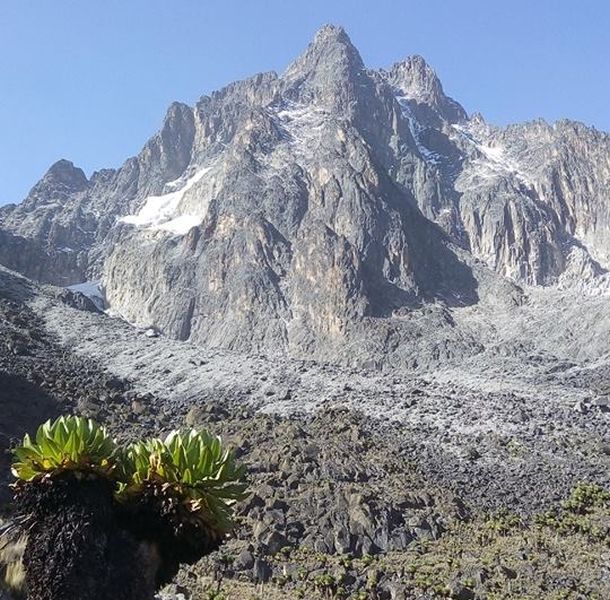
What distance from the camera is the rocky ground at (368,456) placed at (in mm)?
27234

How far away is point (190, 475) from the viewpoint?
8.00 m

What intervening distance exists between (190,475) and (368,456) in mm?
34202

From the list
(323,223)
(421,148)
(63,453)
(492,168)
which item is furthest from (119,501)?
(421,148)

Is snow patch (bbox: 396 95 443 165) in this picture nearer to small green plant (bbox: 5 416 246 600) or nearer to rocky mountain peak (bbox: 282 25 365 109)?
rocky mountain peak (bbox: 282 25 365 109)

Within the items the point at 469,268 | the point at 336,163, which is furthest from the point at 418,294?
the point at 336,163

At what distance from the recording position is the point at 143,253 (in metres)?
147

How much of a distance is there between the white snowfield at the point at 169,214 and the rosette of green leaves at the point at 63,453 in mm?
144360

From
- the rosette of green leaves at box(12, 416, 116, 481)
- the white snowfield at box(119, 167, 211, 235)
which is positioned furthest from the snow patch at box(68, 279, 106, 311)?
the rosette of green leaves at box(12, 416, 116, 481)

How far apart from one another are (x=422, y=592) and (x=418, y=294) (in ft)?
324

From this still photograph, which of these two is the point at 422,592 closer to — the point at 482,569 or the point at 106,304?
the point at 482,569

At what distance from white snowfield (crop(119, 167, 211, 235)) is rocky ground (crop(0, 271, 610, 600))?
89885 mm

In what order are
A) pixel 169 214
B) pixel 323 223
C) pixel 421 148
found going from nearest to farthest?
pixel 323 223 < pixel 169 214 < pixel 421 148

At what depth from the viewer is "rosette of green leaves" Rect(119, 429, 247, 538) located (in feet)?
26.2

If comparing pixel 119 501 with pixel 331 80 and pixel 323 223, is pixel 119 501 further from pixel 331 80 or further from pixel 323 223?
pixel 331 80
